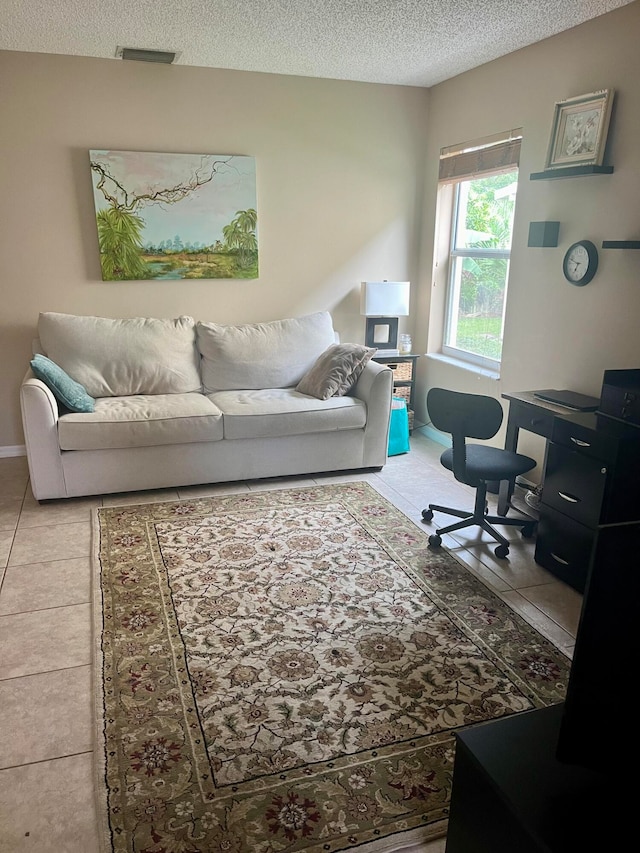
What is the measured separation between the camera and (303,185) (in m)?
4.49

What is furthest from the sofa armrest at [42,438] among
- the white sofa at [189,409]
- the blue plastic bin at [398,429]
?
the blue plastic bin at [398,429]

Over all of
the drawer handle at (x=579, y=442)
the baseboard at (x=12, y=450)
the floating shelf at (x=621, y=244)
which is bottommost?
the baseboard at (x=12, y=450)

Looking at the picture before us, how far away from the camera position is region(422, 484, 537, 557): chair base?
3.05 meters

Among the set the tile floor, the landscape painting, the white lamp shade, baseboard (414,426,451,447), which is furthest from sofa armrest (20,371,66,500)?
baseboard (414,426,451,447)

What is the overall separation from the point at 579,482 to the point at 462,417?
0.58 metres

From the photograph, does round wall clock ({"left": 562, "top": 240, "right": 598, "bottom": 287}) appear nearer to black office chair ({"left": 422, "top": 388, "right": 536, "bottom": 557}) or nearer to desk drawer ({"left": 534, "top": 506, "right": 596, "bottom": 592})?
black office chair ({"left": 422, "top": 388, "right": 536, "bottom": 557})

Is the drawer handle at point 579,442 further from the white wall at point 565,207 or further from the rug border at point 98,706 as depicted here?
the rug border at point 98,706

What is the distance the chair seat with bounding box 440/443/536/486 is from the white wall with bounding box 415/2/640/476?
23.6 inches

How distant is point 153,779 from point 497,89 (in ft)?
13.3

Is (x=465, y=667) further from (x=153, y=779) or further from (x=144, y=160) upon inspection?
(x=144, y=160)

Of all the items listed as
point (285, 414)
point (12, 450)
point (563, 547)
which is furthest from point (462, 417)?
point (12, 450)

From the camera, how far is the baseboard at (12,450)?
427 cm

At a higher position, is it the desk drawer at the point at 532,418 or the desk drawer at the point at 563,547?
the desk drawer at the point at 532,418

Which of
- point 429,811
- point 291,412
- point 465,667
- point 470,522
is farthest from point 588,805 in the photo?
point 291,412
